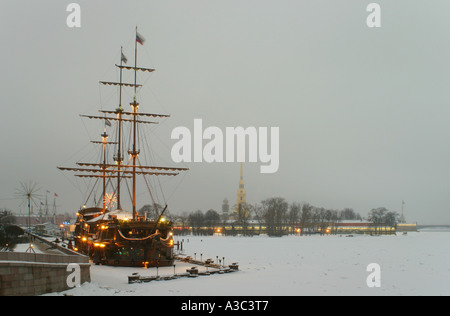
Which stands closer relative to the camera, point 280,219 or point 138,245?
point 138,245

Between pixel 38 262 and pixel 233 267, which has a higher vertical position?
pixel 38 262

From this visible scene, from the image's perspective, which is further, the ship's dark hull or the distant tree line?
the distant tree line

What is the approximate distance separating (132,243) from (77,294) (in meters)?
Answer: 17.2

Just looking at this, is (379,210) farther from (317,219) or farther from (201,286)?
(201,286)

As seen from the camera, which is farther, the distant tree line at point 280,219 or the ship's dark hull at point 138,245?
the distant tree line at point 280,219

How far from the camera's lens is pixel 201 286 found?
84.7ft

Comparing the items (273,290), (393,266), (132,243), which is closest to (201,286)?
(273,290)

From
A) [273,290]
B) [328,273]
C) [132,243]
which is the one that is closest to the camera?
[273,290]
